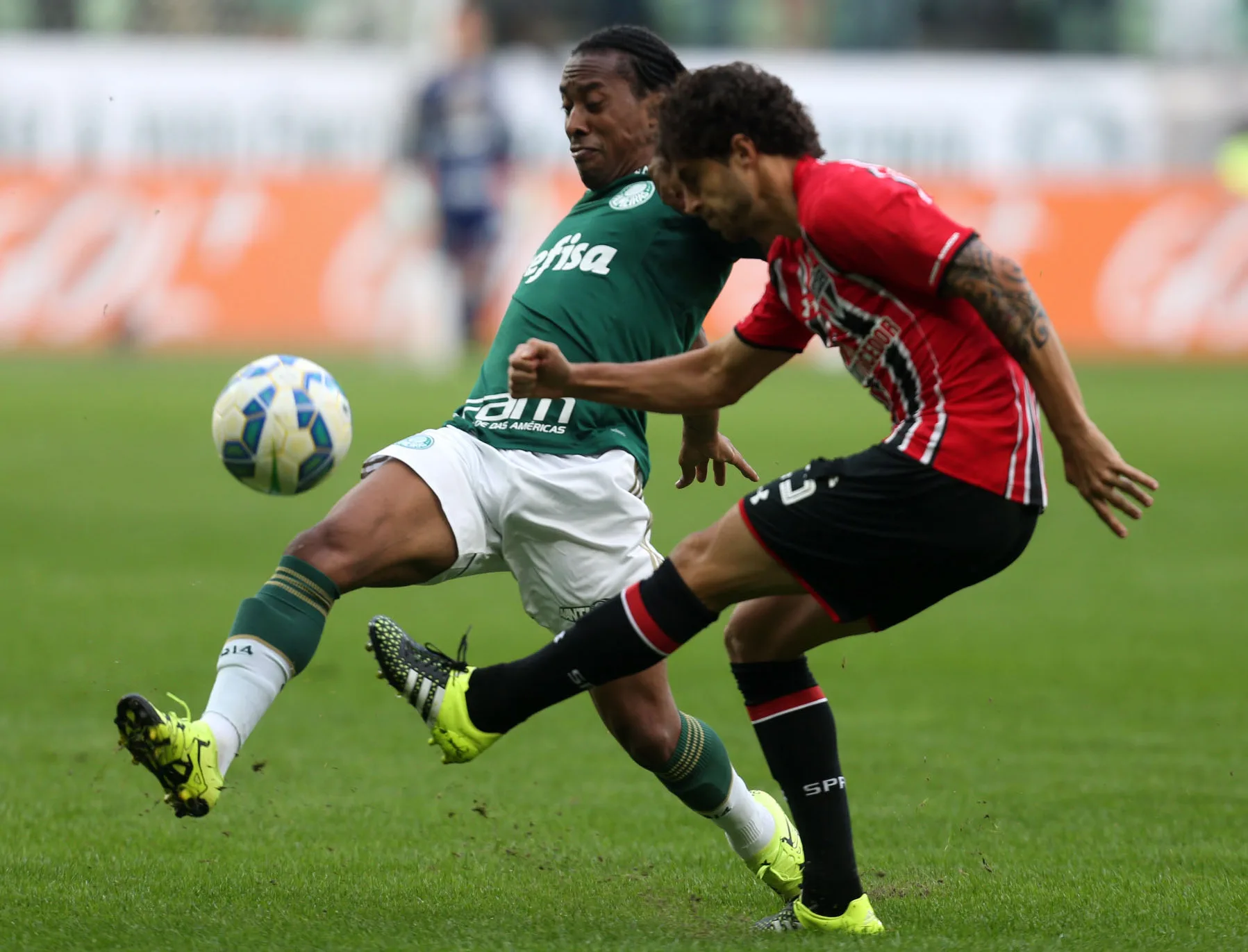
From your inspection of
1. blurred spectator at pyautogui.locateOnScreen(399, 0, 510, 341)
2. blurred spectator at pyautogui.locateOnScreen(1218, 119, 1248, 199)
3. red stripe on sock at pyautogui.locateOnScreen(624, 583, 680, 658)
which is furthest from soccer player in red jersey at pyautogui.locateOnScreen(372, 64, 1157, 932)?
blurred spectator at pyautogui.locateOnScreen(1218, 119, 1248, 199)

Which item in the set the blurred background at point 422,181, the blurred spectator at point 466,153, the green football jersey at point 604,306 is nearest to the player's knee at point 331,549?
the green football jersey at point 604,306

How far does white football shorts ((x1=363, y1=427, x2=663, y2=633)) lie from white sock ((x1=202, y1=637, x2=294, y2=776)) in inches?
20.7

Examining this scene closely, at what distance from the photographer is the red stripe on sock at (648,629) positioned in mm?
4168

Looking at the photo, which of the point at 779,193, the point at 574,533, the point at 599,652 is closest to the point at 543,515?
the point at 574,533

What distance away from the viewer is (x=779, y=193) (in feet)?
13.5

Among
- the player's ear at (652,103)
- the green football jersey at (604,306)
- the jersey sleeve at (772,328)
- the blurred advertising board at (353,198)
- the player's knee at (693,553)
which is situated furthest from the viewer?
the blurred advertising board at (353,198)

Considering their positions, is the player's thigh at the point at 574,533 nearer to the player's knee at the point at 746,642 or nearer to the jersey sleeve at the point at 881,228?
the player's knee at the point at 746,642

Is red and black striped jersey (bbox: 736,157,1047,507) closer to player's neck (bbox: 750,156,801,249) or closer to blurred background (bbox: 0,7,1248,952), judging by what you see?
player's neck (bbox: 750,156,801,249)

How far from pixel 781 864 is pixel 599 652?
3.78 ft

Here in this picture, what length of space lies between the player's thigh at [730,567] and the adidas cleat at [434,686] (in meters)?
0.63

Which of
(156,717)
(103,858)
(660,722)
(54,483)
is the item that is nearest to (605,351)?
(660,722)

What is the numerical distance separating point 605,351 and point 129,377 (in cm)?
1715

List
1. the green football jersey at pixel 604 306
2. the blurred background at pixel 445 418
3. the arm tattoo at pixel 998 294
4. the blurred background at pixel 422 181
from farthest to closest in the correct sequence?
the blurred background at pixel 422 181 < the blurred background at pixel 445 418 < the green football jersey at pixel 604 306 < the arm tattoo at pixel 998 294

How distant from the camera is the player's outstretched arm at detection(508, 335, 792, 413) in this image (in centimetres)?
442
